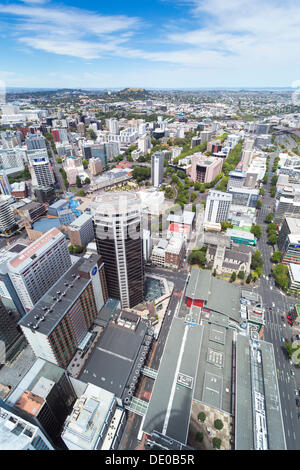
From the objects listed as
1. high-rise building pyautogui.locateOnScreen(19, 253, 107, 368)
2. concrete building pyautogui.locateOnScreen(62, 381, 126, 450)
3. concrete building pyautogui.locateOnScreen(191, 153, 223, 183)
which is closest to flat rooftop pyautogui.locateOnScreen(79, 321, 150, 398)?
concrete building pyautogui.locateOnScreen(62, 381, 126, 450)

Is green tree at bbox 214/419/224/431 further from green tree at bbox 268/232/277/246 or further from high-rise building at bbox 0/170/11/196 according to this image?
high-rise building at bbox 0/170/11/196

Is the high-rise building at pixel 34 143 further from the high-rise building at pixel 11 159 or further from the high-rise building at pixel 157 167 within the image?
the high-rise building at pixel 157 167

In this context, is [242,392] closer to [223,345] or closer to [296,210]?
[223,345]

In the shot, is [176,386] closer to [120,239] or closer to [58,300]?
[58,300]

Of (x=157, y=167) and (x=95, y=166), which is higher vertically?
(x=157, y=167)

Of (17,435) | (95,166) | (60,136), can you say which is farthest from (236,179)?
(60,136)

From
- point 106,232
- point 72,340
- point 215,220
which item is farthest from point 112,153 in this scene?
point 72,340
